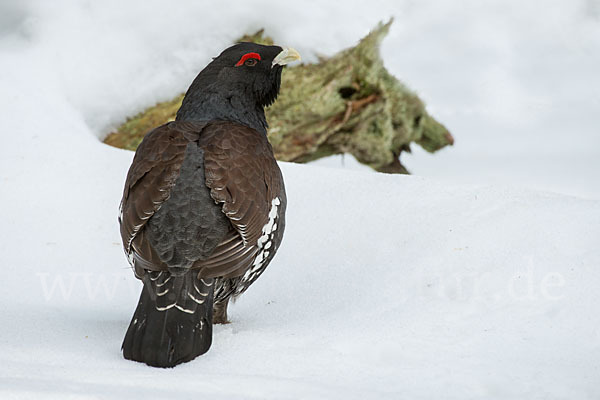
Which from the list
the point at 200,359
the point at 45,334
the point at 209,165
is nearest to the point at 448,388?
the point at 200,359

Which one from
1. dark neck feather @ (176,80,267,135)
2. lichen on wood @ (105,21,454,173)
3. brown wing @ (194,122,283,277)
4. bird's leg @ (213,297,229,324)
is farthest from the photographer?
lichen on wood @ (105,21,454,173)

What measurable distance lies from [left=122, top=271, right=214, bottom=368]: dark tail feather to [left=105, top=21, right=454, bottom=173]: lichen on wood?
13.7 ft

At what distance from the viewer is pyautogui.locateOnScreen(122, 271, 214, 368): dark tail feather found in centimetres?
261

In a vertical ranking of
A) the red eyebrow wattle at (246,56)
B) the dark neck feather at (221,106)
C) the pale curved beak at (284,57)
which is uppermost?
the pale curved beak at (284,57)

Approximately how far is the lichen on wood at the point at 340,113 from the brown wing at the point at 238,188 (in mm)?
3637

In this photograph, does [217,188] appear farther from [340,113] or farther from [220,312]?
[340,113]

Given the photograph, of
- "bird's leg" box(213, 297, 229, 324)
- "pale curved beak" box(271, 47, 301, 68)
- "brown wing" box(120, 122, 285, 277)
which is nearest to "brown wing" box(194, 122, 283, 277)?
"brown wing" box(120, 122, 285, 277)

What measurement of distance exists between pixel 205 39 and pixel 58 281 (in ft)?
11.4

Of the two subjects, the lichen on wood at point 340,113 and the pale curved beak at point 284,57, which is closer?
the pale curved beak at point 284,57

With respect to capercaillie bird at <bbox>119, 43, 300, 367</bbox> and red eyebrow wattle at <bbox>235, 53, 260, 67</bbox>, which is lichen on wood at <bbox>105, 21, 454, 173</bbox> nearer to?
red eyebrow wattle at <bbox>235, 53, 260, 67</bbox>

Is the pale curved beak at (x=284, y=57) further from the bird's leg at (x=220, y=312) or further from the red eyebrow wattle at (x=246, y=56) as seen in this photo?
the bird's leg at (x=220, y=312)

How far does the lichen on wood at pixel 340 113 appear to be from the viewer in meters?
6.88

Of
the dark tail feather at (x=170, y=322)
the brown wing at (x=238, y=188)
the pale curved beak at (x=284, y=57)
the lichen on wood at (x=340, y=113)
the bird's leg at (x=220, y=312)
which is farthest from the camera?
the lichen on wood at (x=340, y=113)

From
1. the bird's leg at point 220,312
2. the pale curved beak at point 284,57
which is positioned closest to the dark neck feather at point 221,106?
the pale curved beak at point 284,57
